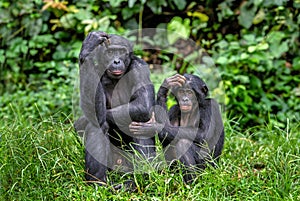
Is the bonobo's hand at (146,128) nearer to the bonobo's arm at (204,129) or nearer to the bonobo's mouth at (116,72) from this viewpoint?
the bonobo's arm at (204,129)

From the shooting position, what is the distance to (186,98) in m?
4.87

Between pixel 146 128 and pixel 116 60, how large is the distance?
23.2 inches

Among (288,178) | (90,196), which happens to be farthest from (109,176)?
(288,178)

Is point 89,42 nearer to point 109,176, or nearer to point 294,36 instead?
point 109,176

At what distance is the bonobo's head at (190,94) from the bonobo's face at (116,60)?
0.53m

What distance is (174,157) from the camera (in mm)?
4832

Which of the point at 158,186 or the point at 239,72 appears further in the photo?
the point at 239,72

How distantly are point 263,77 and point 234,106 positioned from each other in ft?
2.47

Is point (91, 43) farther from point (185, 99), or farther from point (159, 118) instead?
point (185, 99)

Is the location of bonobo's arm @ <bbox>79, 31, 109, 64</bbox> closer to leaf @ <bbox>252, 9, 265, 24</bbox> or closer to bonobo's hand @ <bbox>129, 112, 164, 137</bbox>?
bonobo's hand @ <bbox>129, 112, 164, 137</bbox>

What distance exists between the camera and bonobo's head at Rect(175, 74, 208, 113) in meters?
4.88

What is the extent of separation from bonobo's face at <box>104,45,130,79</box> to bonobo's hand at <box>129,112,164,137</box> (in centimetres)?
41

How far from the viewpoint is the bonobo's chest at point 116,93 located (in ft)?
15.7

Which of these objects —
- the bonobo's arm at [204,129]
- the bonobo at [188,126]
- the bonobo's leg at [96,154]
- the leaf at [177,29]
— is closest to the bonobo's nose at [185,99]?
the bonobo at [188,126]
